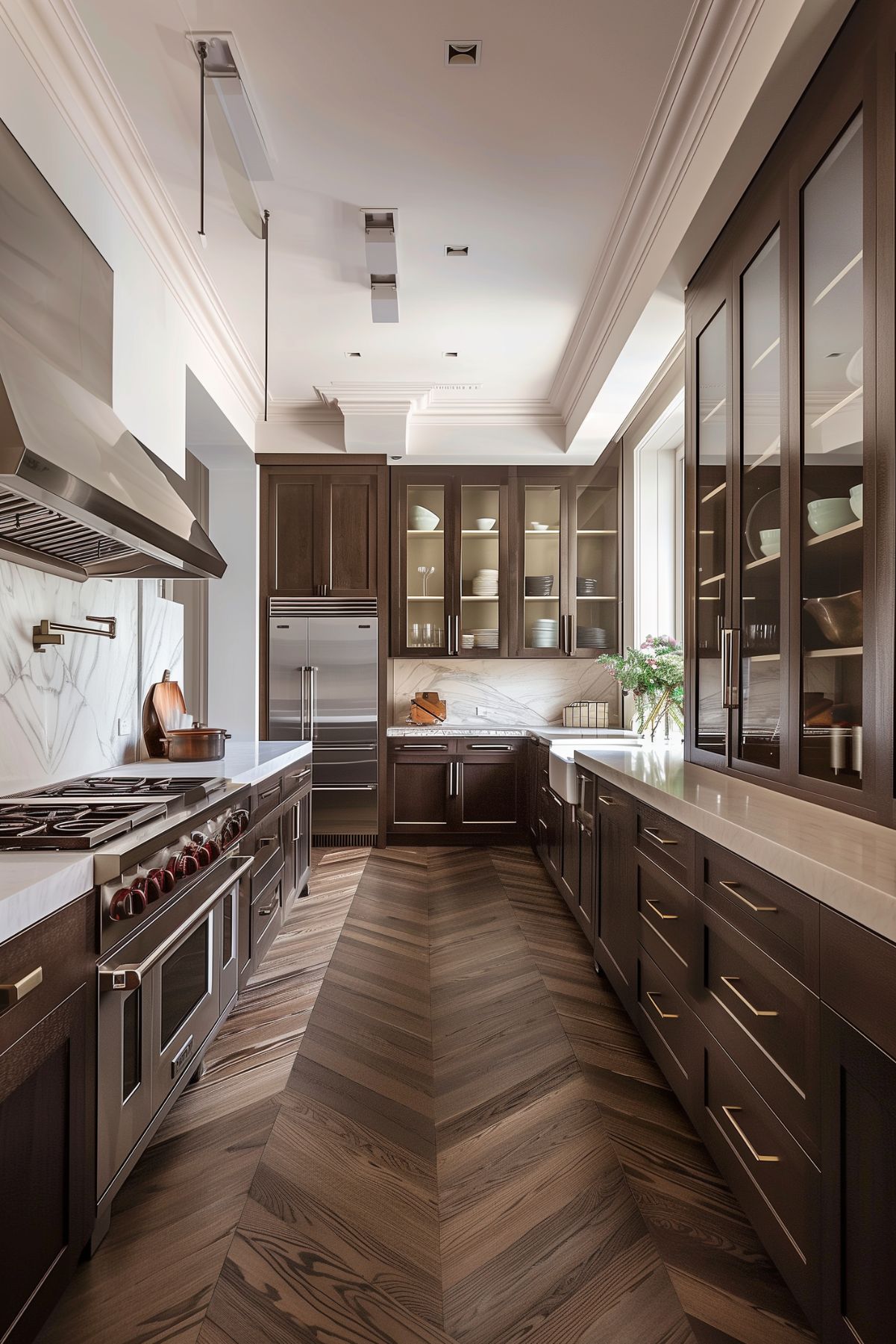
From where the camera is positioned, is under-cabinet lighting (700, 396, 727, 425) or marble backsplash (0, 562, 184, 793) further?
under-cabinet lighting (700, 396, 727, 425)

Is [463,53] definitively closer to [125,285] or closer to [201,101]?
[201,101]

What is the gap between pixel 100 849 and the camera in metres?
1.51

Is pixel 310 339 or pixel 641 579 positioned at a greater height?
pixel 310 339

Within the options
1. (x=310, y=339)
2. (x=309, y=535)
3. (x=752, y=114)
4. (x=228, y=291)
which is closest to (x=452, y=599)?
(x=309, y=535)

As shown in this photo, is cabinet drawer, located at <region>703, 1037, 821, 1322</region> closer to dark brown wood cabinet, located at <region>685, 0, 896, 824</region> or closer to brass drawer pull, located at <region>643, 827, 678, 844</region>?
brass drawer pull, located at <region>643, 827, 678, 844</region>

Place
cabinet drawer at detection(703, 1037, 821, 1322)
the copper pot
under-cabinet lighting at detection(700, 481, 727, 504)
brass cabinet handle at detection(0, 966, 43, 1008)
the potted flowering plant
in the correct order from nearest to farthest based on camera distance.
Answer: brass cabinet handle at detection(0, 966, 43, 1008) → cabinet drawer at detection(703, 1037, 821, 1322) → under-cabinet lighting at detection(700, 481, 727, 504) → the copper pot → the potted flowering plant

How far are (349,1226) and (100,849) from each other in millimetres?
957

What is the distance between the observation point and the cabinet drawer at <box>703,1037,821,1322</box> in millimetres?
1253

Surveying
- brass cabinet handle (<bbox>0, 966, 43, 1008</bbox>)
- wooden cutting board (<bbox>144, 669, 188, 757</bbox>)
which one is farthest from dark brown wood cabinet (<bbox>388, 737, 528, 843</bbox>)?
brass cabinet handle (<bbox>0, 966, 43, 1008</bbox>)

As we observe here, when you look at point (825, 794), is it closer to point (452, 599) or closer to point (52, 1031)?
point (52, 1031)

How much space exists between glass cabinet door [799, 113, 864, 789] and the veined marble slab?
1570 mm

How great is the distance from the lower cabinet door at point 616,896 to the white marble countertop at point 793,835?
18 centimetres

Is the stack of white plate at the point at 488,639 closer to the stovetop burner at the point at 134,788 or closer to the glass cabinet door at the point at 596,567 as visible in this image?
the glass cabinet door at the point at 596,567

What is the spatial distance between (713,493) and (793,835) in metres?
1.57
